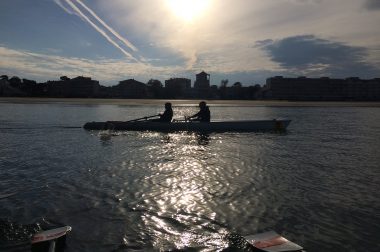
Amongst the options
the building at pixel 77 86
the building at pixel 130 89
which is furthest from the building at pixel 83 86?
the building at pixel 130 89

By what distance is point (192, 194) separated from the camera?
9477mm

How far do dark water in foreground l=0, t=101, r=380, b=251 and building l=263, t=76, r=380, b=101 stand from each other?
160 m

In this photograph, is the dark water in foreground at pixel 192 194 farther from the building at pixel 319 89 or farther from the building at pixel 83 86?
Answer: the building at pixel 83 86

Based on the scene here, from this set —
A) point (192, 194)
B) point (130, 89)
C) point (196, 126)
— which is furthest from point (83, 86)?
point (192, 194)

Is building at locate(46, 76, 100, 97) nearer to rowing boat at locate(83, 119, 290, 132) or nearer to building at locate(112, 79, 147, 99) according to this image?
building at locate(112, 79, 147, 99)

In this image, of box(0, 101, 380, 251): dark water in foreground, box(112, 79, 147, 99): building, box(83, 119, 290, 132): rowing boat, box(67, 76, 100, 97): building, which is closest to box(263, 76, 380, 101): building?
box(112, 79, 147, 99): building

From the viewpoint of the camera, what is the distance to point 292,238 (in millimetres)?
6855

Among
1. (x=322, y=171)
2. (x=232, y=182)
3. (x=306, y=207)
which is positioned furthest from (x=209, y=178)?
(x=322, y=171)

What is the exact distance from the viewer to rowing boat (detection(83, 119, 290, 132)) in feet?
79.9

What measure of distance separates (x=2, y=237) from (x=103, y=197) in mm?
2815

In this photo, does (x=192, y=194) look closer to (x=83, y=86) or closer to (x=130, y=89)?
(x=130, y=89)

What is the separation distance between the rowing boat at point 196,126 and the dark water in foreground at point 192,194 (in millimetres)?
6816

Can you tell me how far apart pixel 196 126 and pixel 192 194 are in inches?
585

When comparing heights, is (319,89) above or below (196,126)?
above
